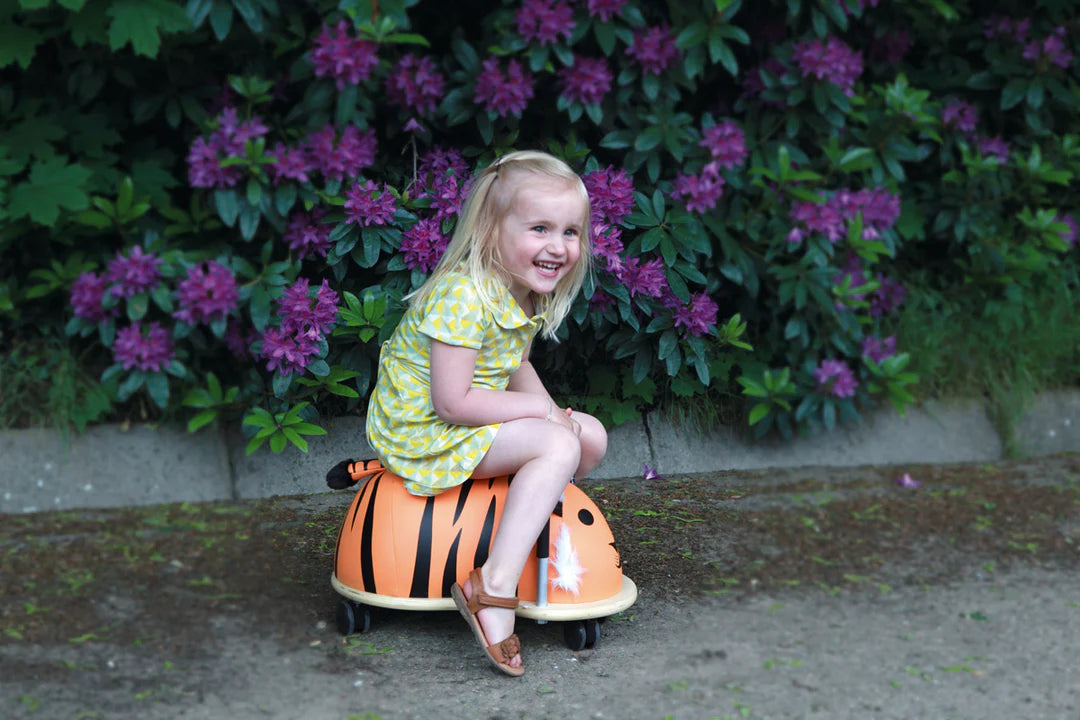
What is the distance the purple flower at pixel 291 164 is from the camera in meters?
3.52

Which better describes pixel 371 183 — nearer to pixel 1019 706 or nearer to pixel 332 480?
pixel 332 480

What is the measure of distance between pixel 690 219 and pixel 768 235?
50 centimetres

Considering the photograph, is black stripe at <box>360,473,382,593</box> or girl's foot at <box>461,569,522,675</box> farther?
black stripe at <box>360,473,382,593</box>

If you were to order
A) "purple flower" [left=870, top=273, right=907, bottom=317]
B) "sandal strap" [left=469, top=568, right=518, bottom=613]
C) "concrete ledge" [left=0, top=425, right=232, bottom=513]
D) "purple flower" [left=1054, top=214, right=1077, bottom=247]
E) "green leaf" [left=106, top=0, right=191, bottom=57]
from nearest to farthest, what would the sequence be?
"sandal strap" [left=469, top=568, right=518, bottom=613]
"green leaf" [left=106, top=0, right=191, bottom=57]
"concrete ledge" [left=0, top=425, right=232, bottom=513]
"purple flower" [left=870, top=273, right=907, bottom=317]
"purple flower" [left=1054, top=214, right=1077, bottom=247]

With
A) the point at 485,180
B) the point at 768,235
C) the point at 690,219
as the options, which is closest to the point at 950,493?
the point at 768,235

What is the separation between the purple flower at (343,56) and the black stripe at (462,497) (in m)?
1.39

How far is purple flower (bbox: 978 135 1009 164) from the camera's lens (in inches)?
180

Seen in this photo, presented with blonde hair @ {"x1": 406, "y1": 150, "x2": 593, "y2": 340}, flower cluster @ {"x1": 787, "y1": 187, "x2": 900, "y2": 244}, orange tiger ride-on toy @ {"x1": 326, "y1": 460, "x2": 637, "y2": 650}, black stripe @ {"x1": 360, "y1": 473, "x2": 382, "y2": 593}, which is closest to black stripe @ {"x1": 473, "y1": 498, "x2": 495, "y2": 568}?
orange tiger ride-on toy @ {"x1": 326, "y1": 460, "x2": 637, "y2": 650}

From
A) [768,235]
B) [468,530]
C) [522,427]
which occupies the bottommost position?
[468,530]

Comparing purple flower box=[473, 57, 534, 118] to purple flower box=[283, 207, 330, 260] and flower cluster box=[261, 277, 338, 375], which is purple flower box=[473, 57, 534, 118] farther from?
flower cluster box=[261, 277, 338, 375]

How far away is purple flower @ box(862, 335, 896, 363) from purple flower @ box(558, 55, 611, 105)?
1.44m

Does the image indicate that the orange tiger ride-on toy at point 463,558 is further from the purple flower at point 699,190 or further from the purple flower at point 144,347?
the purple flower at point 699,190

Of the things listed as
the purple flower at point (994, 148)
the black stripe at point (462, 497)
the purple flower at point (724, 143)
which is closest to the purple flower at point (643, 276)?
the purple flower at point (724, 143)

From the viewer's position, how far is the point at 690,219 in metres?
3.73
